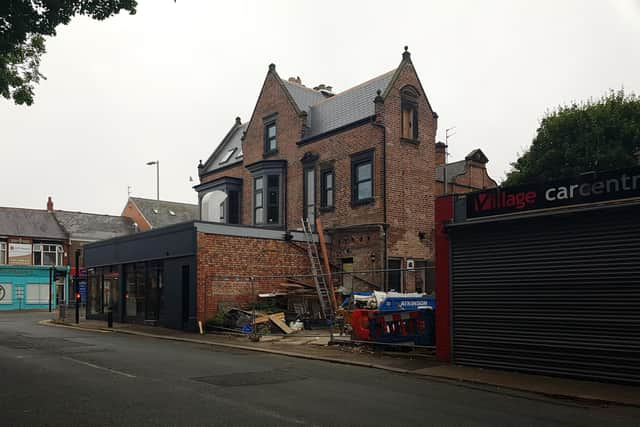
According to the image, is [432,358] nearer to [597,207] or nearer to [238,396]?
[597,207]

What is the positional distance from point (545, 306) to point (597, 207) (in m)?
2.35

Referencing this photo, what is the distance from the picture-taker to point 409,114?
2809cm

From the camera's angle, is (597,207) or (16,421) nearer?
(16,421)

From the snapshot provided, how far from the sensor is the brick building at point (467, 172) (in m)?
40.2

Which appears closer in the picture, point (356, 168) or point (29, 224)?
point (356, 168)

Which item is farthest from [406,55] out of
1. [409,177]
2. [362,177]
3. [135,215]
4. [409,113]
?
[135,215]

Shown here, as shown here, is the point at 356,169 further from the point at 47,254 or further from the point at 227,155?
the point at 47,254

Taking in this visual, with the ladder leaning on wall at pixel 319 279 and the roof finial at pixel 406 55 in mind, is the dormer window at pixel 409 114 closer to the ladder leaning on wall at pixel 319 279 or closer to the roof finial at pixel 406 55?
the roof finial at pixel 406 55

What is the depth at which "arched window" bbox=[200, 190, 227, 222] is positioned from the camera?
112 ft

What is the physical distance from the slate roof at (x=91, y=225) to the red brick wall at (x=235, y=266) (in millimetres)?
38022

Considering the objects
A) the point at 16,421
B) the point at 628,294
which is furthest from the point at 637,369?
the point at 16,421

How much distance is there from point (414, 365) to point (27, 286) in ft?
160

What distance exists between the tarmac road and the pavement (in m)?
0.39

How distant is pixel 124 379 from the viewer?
37.3 feet
